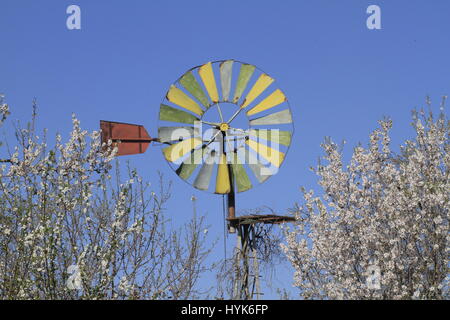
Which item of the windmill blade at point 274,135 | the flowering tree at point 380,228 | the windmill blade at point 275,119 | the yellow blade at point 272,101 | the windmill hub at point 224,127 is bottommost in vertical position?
the flowering tree at point 380,228

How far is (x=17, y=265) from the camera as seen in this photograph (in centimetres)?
884

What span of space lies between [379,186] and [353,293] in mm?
2050

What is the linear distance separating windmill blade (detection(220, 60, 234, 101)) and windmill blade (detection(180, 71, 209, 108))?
1.70ft

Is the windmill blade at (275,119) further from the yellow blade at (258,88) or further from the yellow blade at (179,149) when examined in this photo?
the yellow blade at (179,149)

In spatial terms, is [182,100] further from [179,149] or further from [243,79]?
[243,79]

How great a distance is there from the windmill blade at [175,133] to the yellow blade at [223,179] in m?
1.01

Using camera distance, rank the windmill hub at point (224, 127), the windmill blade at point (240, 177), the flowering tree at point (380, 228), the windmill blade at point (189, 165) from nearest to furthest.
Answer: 1. the flowering tree at point (380, 228)
2. the windmill blade at point (189, 165)
3. the windmill blade at point (240, 177)
4. the windmill hub at point (224, 127)

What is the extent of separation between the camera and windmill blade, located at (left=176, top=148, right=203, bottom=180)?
51.2 ft

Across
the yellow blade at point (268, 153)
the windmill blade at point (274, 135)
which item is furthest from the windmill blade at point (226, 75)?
the yellow blade at point (268, 153)

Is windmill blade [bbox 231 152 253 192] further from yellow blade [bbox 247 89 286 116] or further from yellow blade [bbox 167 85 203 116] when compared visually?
yellow blade [bbox 167 85 203 116]

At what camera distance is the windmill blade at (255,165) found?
51.3 feet

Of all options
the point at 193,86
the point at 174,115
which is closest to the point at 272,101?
the point at 193,86

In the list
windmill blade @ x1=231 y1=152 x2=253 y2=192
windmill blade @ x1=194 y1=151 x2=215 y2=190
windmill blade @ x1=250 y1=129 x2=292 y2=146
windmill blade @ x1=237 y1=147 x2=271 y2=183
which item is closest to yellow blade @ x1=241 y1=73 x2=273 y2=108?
windmill blade @ x1=250 y1=129 x2=292 y2=146
